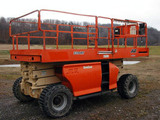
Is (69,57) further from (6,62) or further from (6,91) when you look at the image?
(6,62)

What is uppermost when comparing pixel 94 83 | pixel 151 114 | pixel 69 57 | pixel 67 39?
pixel 67 39

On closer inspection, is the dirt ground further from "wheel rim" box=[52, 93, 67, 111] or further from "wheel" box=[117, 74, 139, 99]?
"wheel rim" box=[52, 93, 67, 111]

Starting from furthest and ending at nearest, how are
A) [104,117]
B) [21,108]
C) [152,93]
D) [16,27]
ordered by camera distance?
[152,93], [16,27], [21,108], [104,117]


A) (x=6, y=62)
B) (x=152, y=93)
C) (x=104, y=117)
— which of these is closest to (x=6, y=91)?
(x=104, y=117)

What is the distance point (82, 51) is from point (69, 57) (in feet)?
1.66

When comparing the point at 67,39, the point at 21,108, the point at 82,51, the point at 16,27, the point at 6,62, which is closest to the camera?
the point at 82,51

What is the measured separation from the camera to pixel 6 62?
72.0 ft

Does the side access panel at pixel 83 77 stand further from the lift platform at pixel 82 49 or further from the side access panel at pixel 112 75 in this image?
the side access panel at pixel 112 75

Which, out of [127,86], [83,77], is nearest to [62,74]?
[83,77]

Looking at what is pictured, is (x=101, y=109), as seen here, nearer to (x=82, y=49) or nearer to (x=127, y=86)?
(x=127, y=86)

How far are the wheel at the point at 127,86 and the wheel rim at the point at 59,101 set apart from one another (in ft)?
8.34

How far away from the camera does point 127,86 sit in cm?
678

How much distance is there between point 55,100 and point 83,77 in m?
1.05

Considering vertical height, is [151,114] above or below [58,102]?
below
